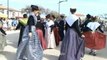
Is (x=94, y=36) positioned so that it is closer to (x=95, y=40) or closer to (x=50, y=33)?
(x=95, y=40)

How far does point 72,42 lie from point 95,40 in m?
2.64

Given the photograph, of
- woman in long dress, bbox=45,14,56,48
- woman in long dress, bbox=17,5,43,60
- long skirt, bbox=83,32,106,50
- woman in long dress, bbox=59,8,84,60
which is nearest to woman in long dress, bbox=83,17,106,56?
long skirt, bbox=83,32,106,50

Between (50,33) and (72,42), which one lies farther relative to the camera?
(50,33)

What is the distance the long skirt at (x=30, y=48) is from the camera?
9.53 metres

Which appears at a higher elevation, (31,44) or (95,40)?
(31,44)

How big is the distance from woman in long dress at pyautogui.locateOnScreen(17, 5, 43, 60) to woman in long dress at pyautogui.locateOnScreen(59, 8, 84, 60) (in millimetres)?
771

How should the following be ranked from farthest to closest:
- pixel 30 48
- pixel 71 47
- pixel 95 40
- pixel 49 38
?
pixel 49 38
pixel 95 40
pixel 71 47
pixel 30 48

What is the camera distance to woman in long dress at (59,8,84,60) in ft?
31.7

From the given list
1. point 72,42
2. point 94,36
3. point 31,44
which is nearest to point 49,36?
point 94,36

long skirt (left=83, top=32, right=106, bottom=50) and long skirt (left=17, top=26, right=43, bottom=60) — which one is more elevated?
long skirt (left=17, top=26, right=43, bottom=60)

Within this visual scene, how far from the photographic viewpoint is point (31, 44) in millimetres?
9586

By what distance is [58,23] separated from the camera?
1440 centimetres

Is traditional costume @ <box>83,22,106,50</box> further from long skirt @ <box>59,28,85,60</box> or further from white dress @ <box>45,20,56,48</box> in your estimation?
long skirt @ <box>59,28,85,60</box>

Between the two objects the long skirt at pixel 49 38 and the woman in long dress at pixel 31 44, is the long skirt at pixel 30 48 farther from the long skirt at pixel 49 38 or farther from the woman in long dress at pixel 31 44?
the long skirt at pixel 49 38
